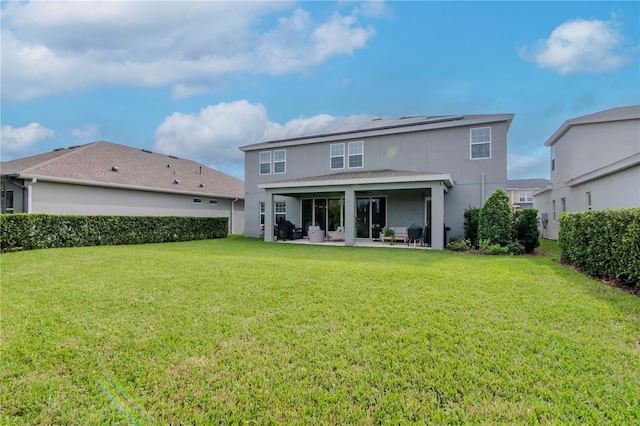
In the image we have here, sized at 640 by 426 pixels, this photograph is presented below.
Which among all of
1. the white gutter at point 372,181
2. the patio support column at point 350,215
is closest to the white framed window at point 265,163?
the white gutter at point 372,181

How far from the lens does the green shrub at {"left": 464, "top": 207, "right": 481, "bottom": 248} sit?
1228 centimetres

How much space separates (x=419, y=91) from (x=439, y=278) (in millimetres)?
15205

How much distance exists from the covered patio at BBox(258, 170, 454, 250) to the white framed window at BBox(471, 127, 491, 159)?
1924 mm

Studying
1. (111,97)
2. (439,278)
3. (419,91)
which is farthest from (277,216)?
(439,278)

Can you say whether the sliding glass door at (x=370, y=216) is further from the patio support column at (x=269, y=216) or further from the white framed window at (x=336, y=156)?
the patio support column at (x=269, y=216)

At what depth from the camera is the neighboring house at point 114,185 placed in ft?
44.1

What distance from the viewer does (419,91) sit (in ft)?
59.6

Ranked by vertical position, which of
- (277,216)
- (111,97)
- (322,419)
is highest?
(111,97)

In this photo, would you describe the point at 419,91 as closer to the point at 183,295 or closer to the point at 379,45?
the point at 379,45

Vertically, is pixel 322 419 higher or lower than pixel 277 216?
lower

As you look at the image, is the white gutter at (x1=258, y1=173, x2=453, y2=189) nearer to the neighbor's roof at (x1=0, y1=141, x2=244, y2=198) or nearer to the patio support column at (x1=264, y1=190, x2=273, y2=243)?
the patio support column at (x1=264, y1=190, x2=273, y2=243)

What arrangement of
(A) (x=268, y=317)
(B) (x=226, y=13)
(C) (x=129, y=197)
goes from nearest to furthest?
(A) (x=268, y=317) < (B) (x=226, y=13) < (C) (x=129, y=197)

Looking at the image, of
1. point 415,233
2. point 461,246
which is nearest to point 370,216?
point 415,233

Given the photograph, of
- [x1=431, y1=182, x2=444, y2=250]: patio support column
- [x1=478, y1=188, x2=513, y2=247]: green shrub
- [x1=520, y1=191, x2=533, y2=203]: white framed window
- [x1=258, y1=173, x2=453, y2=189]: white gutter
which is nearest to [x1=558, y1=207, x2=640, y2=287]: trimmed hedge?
[x1=478, y1=188, x2=513, y2=247]: green shrub
